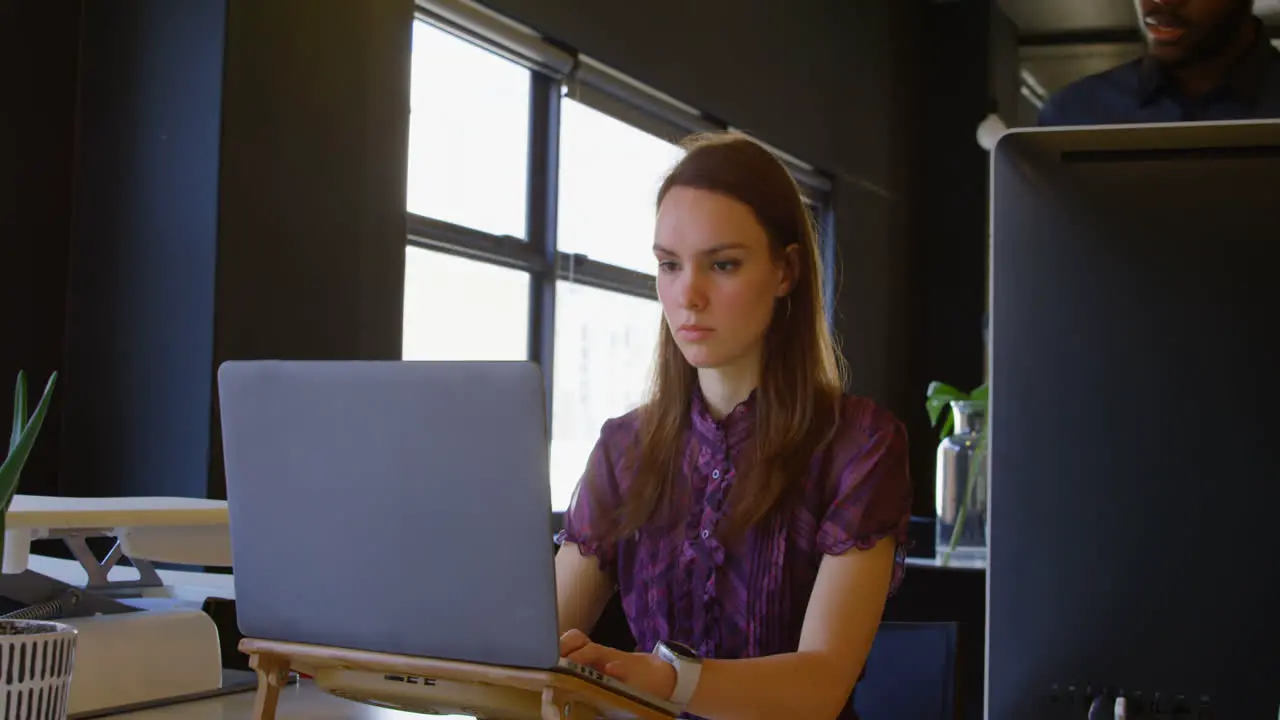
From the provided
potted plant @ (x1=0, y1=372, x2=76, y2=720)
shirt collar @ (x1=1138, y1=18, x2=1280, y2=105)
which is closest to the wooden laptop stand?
potted plant @ (x1=0, y1=372, x2=76, y2=720)

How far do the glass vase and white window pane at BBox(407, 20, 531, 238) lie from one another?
1433mm

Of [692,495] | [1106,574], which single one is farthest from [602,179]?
[1106,574]

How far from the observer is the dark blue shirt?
1.43 metres

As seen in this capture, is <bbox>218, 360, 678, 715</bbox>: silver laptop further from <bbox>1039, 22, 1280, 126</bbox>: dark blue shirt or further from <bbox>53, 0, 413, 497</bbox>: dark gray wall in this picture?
<bbox>53, 0, 413, 497</bbox>: dark gray wall

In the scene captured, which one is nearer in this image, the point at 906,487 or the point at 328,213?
the point at 906,487

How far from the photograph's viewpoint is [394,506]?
912mm

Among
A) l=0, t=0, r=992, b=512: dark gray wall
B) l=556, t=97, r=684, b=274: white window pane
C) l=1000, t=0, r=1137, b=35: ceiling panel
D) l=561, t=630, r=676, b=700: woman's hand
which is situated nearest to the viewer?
l=561, t=630, r=676, b=700: woman's hand

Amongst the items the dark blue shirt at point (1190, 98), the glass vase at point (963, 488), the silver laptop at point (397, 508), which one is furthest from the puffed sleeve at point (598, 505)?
the glass vase at point (963, 488)

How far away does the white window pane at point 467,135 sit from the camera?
359cm

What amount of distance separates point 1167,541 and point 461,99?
3151 mm

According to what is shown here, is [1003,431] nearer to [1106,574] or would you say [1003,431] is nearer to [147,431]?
[1106,574]

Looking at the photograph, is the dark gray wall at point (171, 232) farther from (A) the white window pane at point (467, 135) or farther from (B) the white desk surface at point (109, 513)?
(B) the white desk surface at point (109, 513)

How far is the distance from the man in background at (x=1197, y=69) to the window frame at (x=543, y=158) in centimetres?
209

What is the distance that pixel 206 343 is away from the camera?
263 cm
